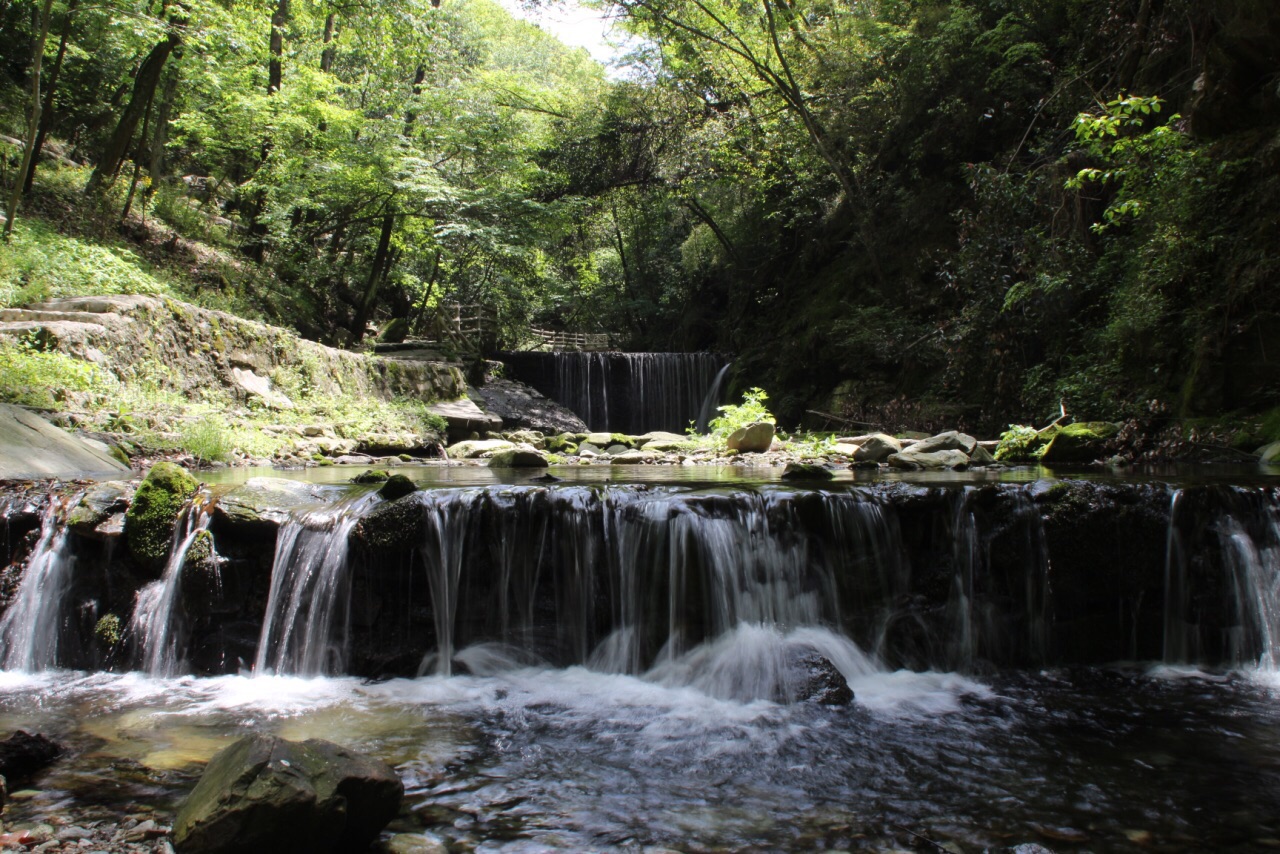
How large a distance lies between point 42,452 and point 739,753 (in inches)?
282

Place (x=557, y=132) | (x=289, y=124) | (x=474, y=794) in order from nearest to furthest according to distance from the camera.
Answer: (x=474, y=794) → (x=289, y=124) → (x=557, y=132)

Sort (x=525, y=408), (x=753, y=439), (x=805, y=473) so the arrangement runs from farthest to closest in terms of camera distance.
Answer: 1. (x=525, y=408)
2. (x=753, y=439)
3. (x=805, y=473)

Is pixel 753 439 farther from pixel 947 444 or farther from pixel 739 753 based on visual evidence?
pixel 739 753

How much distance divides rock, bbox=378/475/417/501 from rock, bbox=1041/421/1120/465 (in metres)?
8.23

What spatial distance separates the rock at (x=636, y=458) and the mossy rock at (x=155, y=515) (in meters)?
7.35

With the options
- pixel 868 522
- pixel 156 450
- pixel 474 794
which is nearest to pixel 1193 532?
pixel 868 522

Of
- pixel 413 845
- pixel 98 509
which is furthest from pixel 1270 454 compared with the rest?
pixel 98 509

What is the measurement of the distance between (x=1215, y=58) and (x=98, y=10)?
17510mm

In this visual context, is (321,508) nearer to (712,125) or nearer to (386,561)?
(386,561)

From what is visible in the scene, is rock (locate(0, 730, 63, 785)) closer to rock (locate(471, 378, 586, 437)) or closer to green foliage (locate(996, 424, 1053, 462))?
green foliage (locate(996, 424, 1053, 462))

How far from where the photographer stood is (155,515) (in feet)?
18.6

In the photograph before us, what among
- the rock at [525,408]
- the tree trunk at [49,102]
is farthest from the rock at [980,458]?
the tree trunk at [49,102]

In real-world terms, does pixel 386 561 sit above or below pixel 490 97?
below

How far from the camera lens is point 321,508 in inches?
234
